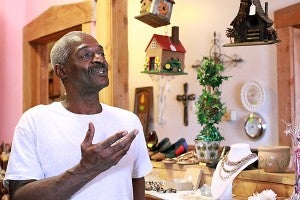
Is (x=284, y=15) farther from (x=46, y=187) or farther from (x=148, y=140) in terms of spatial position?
(x=46, y=187)

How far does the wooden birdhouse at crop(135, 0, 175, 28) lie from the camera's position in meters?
2.50

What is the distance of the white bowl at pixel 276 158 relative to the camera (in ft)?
6.69

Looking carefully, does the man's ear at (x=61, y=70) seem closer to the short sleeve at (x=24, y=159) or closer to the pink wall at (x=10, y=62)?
the short sleeve at (x=24, y=159)

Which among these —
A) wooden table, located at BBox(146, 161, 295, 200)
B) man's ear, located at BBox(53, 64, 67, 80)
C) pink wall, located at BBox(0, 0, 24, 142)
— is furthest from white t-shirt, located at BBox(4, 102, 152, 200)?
pink wall, located at BBox(0, 0, 24, 142)

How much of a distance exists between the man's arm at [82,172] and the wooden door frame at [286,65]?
7.93 ft

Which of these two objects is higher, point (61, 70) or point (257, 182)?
point (61, 70)

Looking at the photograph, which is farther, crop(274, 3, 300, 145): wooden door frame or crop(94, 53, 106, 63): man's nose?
crop(274, 3, 300, 145): wooden door frame

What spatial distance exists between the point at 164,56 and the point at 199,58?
1279 mm

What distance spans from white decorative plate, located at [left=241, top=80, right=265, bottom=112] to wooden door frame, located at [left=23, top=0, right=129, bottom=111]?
161 cm

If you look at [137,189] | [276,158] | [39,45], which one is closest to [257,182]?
[276,158]

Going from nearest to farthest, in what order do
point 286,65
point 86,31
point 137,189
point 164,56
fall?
point 137,189 → point 86,31 → point 164,56 → point 286,65

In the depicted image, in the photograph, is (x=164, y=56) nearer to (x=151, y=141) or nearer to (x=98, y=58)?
(x=151, y=141)

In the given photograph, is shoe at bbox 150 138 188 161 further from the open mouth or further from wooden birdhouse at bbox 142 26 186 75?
the open mouth

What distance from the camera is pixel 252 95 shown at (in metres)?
3.75
